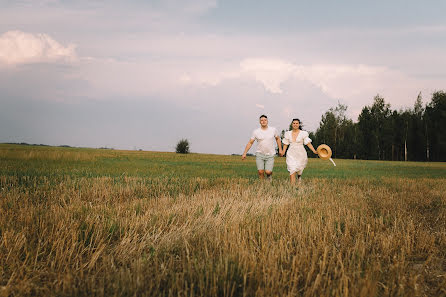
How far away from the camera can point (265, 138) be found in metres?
11.8

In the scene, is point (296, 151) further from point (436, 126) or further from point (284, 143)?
point (436, 126)

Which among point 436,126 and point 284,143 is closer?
point 284,143

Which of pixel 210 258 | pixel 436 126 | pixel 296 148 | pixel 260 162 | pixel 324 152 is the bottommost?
pixel 210 258

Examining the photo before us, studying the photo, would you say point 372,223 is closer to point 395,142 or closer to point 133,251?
point 133,251

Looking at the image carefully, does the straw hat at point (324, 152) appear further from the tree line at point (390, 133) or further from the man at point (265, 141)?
the tree line at point (390, 133)

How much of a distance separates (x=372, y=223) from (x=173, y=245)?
3624mm

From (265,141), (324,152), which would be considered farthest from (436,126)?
(265,141)

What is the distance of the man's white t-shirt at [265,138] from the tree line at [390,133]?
208 feet

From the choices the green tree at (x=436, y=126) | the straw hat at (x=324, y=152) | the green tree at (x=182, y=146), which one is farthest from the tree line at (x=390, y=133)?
the straw hat at (x=324, y=152)

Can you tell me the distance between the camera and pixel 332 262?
3549 millimetres

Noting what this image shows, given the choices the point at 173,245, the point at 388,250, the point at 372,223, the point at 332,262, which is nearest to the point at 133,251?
the point at 173,245

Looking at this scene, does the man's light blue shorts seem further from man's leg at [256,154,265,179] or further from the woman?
the woman

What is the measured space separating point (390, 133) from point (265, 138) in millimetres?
68690

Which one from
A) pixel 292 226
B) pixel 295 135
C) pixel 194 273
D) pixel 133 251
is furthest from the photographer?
→ pixel 295 135
